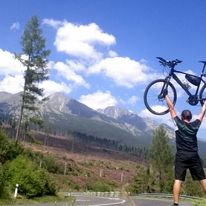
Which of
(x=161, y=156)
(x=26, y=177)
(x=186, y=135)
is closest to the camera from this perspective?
(x=186, y=135)

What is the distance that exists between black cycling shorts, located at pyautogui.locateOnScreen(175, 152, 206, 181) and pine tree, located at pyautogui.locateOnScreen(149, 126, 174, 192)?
75.2 meters

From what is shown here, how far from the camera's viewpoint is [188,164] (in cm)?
1006

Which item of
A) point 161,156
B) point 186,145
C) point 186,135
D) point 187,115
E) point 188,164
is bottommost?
point 188,164

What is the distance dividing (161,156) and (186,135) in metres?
77.9

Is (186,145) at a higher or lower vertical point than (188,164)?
higher

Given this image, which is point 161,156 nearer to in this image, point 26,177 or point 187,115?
point 26,177

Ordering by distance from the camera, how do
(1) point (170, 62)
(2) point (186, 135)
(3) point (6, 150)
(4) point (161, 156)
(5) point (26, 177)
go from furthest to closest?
(4) point (161, 156) → (3) point (6, 150) → (5) point (26, 177) → (1) point (170, 62) → (2) point (186, 135)

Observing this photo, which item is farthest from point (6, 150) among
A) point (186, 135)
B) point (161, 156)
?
point (161, 156)

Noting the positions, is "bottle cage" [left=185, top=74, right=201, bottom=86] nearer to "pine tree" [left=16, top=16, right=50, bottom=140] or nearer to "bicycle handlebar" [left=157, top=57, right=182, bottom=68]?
"bicycle handlebar" [left=157, top=57, right=182, bottom=68]

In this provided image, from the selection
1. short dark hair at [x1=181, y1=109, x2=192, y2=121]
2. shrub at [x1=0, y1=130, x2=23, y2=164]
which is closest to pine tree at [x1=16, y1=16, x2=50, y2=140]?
shrub at [x1=0, y1=130, x2=23, y2=164]

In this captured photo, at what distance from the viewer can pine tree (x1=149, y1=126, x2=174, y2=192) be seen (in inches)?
3366

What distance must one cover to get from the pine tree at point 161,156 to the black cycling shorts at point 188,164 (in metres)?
75.2

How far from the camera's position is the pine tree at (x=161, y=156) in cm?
8549

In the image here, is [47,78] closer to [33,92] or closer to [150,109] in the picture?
[33,92]
